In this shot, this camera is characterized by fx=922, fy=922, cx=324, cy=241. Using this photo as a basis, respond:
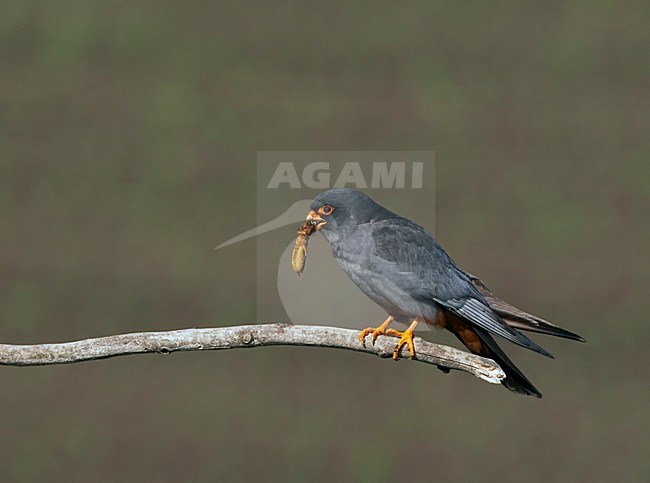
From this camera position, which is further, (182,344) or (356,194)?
(356,194)

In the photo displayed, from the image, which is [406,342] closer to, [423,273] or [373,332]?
[373,332]

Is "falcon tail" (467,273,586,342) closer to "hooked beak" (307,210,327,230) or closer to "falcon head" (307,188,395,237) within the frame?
"falcon head" (307,188,395,237)

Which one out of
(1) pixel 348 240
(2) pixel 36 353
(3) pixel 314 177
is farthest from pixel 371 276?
(3) pixel 314 177

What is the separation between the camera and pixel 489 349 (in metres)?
2.90

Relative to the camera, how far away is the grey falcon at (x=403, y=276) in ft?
9.27

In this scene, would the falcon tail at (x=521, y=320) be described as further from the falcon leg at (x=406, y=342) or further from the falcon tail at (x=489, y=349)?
the falcon leg at (x=406, y=342)

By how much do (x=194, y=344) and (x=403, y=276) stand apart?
0.69 metres

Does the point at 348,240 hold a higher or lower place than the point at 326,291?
higher

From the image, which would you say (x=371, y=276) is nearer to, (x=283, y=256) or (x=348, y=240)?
(x=348, y=240)

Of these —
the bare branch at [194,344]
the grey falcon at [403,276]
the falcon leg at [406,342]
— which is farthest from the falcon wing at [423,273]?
the bare branch at [194,344]

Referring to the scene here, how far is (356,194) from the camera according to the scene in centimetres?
286

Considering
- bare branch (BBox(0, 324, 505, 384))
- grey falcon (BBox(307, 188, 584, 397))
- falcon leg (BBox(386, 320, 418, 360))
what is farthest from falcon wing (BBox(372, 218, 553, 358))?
bare branch (BBox(0, 324, 505, 384))

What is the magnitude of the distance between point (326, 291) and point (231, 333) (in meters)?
1.62

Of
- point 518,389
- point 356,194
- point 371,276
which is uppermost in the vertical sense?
point 356,194
